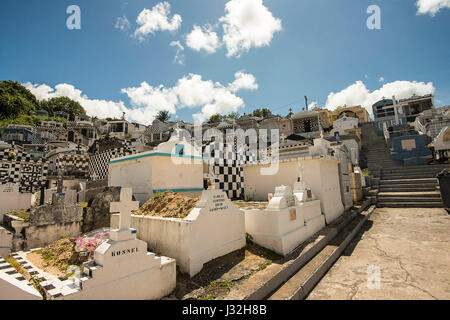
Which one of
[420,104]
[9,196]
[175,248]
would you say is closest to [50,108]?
[9,196]

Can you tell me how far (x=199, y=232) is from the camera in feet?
13.1

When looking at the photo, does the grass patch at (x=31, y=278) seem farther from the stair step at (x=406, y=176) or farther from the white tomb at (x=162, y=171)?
the stair step at (x=406, y=176)

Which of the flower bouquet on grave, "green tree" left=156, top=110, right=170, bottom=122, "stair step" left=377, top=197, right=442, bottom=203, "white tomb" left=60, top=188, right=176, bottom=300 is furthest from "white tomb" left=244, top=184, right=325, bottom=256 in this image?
"green tree" left=156, top=110, right=170, bottom=122

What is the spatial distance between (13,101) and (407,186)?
59328 mm

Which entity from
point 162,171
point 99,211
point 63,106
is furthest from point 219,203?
point 63,106

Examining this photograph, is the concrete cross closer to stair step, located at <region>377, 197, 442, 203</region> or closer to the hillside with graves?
the hillside with graves

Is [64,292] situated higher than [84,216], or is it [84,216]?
[84,216]

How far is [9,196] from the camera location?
6.54 m

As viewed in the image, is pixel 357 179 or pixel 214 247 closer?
pixel 214 247

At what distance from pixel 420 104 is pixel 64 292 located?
5536cm

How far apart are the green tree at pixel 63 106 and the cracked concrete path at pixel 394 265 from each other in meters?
63.5
